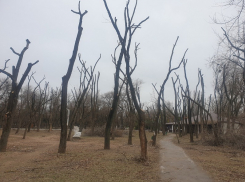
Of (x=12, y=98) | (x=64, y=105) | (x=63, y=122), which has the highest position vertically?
(x=12, y=98)

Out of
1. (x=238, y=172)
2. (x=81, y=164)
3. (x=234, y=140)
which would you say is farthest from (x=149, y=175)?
(x=234, y=140)

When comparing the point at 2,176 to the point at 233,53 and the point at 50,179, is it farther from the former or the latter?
the point at 233,53

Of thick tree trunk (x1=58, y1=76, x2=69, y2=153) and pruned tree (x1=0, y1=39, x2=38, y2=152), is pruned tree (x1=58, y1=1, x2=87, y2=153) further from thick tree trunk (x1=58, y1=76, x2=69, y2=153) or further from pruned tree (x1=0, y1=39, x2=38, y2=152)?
pruned tree (x1=0, y1=39, x2=38, y2=152)

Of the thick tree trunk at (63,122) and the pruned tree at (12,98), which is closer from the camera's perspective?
the thick tree trunk at (63,122)

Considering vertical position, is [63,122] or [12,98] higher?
[12,98]

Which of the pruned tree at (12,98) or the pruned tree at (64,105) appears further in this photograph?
the pruned tree at (12,98)

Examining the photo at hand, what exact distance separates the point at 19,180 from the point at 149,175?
135 inches

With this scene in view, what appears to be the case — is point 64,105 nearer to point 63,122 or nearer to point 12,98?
point 63,122

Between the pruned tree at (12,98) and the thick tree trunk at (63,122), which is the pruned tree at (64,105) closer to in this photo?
the thick tree trunk at (63,122)

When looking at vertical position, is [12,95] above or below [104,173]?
above

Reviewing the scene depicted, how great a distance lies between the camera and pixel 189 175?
6766 mm

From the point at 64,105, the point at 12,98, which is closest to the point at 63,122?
the point at 64,105

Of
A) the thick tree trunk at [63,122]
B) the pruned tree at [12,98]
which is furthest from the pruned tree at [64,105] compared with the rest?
the pruned tree at [12,98]

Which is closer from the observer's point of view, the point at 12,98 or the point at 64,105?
the point at 64,105
